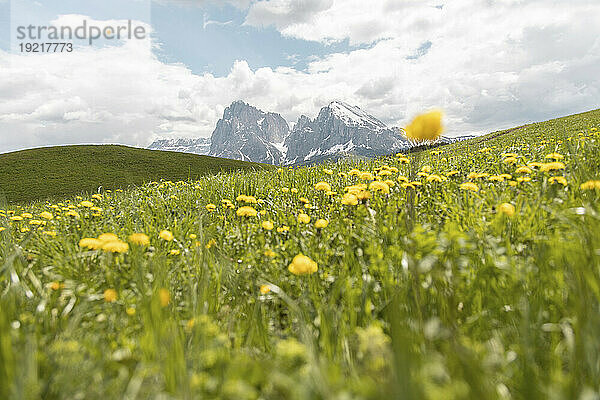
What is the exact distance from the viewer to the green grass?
3145 cm

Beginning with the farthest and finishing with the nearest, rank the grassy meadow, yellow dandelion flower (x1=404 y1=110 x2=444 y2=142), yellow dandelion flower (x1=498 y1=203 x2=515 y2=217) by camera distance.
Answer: yellow dandelion flower (x1=404 y1=110 x2=444 y2=142), yellow dandelion flower (x1=498 y1=203 x2=515 y2=217), the grassy meadow

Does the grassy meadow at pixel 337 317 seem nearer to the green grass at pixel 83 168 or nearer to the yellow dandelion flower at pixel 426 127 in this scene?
the yellow dandelion flower at pixel 426 127

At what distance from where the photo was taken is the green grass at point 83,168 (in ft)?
103

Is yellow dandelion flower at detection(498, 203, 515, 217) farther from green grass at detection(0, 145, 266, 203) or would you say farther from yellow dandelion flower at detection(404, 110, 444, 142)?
green grass at detection(0, 145, 266, 203)

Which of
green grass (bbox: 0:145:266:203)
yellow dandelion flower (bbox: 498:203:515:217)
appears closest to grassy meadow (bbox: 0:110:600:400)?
yellow dandelion flower (bbox: 498:203:515:217)

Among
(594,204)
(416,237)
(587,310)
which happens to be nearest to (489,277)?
(416,237)

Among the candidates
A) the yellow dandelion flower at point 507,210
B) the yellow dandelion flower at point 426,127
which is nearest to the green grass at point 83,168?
the yellow dandelion flower at point 426,127

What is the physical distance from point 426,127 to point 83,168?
4330 cm

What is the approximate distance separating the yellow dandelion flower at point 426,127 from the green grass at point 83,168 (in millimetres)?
30998

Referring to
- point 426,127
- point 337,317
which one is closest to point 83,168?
point 426,127

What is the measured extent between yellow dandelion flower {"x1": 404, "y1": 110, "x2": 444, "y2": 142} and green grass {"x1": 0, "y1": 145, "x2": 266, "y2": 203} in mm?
30998

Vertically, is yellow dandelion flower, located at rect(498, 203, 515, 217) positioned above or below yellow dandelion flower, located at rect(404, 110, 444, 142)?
below

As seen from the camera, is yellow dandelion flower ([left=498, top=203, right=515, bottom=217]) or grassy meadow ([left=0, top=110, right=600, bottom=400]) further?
yellow dandelion flower ([left=498, top=203, right=515, bottom=217])

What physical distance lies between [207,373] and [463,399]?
84cm
